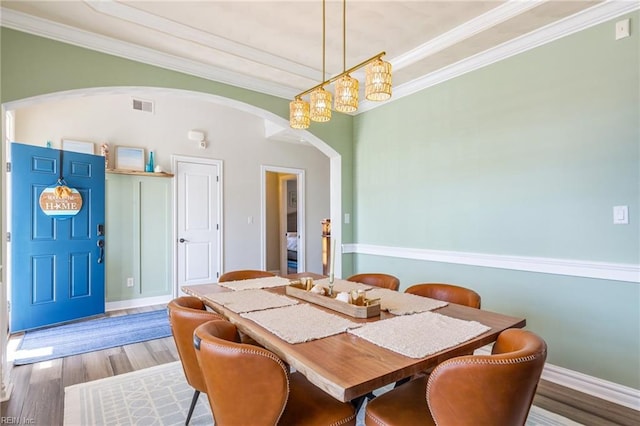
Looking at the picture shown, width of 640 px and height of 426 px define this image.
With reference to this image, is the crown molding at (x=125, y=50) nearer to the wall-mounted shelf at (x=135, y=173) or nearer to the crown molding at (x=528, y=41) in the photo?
the crown molding at (x=528, y=41)

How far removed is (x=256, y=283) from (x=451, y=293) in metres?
1.33

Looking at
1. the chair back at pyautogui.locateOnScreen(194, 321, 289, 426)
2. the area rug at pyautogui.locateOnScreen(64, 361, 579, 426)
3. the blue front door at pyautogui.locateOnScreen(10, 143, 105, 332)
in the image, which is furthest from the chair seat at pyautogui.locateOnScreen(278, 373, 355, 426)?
the blue front door at pyautogui.locateOnScreen(10, 143, 105, 332)

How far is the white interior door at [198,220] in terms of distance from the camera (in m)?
4.96

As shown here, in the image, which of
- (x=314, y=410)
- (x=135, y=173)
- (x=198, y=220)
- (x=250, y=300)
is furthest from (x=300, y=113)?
(x=198, y=220)

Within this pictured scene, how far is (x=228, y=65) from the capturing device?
10.2ft

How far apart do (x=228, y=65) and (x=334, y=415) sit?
2.94 meters

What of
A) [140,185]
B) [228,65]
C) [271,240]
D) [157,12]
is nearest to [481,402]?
[157,12]

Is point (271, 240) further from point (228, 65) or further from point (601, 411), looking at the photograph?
point (601, 411)

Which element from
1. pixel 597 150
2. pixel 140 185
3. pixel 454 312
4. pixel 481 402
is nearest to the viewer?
pixel 481 402

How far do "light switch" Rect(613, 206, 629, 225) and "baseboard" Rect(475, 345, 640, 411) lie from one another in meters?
1.05

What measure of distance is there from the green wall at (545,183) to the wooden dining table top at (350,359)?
1203 mm

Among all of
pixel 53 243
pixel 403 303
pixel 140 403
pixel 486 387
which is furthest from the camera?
pixel 53 243

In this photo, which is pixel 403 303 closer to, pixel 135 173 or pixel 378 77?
pixel 378 77

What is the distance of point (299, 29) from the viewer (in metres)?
2.58
